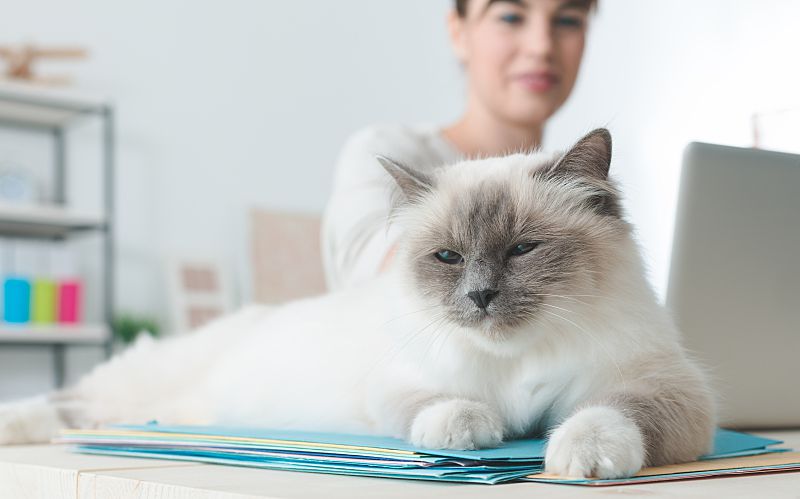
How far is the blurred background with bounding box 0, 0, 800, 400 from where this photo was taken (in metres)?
4.05

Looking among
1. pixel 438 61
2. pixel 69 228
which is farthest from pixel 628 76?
pixel 69 228

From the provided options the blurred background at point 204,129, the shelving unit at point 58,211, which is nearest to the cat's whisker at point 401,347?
the blurred background at point 204,129

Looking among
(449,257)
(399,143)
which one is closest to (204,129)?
(399,143)

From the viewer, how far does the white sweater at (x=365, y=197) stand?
1742mm

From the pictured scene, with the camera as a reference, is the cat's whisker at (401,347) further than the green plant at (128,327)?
No

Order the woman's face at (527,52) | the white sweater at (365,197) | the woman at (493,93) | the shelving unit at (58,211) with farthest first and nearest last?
A: 1. the shelving unit at (58,211)
2. the woman's face at (527,52)
3. the woman at (493,93)
4. the white sweater at (365,197)

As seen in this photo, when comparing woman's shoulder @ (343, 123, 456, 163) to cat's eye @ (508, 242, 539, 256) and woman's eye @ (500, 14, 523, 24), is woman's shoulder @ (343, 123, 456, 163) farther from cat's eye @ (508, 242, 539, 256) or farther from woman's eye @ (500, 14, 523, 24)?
cat's eye @ (508, 242, 539, 256)

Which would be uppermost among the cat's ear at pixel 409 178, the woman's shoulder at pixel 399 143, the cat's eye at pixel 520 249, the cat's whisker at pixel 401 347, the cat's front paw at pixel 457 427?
the woman's shoulder at pixel 399 143

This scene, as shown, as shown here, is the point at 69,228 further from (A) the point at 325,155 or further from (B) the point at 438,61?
(B) the point at 438,61

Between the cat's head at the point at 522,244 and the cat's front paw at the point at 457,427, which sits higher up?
the cat's head at the point at 522,244

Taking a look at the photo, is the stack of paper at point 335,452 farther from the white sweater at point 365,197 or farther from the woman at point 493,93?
the woman at point 493,93

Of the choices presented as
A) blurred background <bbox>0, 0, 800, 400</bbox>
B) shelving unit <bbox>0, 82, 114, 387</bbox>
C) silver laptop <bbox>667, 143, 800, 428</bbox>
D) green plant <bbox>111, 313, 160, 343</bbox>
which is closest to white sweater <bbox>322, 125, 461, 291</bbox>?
silver laptop <bbox>667, 143, 800, 428</bbox>

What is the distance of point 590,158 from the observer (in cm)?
85

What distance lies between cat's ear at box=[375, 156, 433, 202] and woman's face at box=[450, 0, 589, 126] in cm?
112
